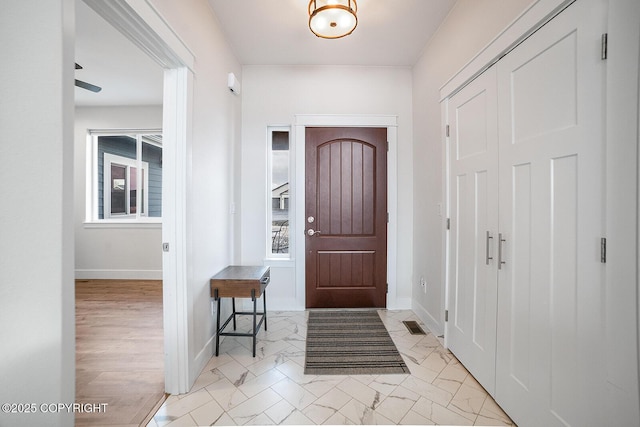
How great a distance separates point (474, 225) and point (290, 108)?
2.30 m

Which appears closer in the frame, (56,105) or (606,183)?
(56,105)

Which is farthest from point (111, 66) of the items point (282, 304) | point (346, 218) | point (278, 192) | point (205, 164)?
point (282, 304)

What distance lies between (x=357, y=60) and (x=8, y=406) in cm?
350

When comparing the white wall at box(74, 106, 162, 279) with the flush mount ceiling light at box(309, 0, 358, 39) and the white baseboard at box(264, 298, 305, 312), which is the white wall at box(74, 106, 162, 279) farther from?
the flush mount ceiling light at box(309, 0, 358, 39)

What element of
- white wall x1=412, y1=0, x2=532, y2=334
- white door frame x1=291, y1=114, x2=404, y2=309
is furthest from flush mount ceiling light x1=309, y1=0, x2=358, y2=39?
white door frame x1=291, y1=114, x2=404, y2=309

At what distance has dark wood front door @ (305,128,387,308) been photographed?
322cm

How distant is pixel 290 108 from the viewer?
127 inches

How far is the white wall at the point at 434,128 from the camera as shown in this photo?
1940mm

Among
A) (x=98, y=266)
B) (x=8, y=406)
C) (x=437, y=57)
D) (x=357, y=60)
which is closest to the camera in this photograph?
(x=8, y=406)

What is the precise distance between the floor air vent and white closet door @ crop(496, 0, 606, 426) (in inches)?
38.7

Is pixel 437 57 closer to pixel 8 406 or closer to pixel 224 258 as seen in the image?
pixel 224 258

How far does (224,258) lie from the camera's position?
263 centimetres

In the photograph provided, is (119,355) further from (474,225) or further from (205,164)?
(474,225)

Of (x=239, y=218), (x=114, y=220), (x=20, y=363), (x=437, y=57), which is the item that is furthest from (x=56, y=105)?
(x=114, y=220)
